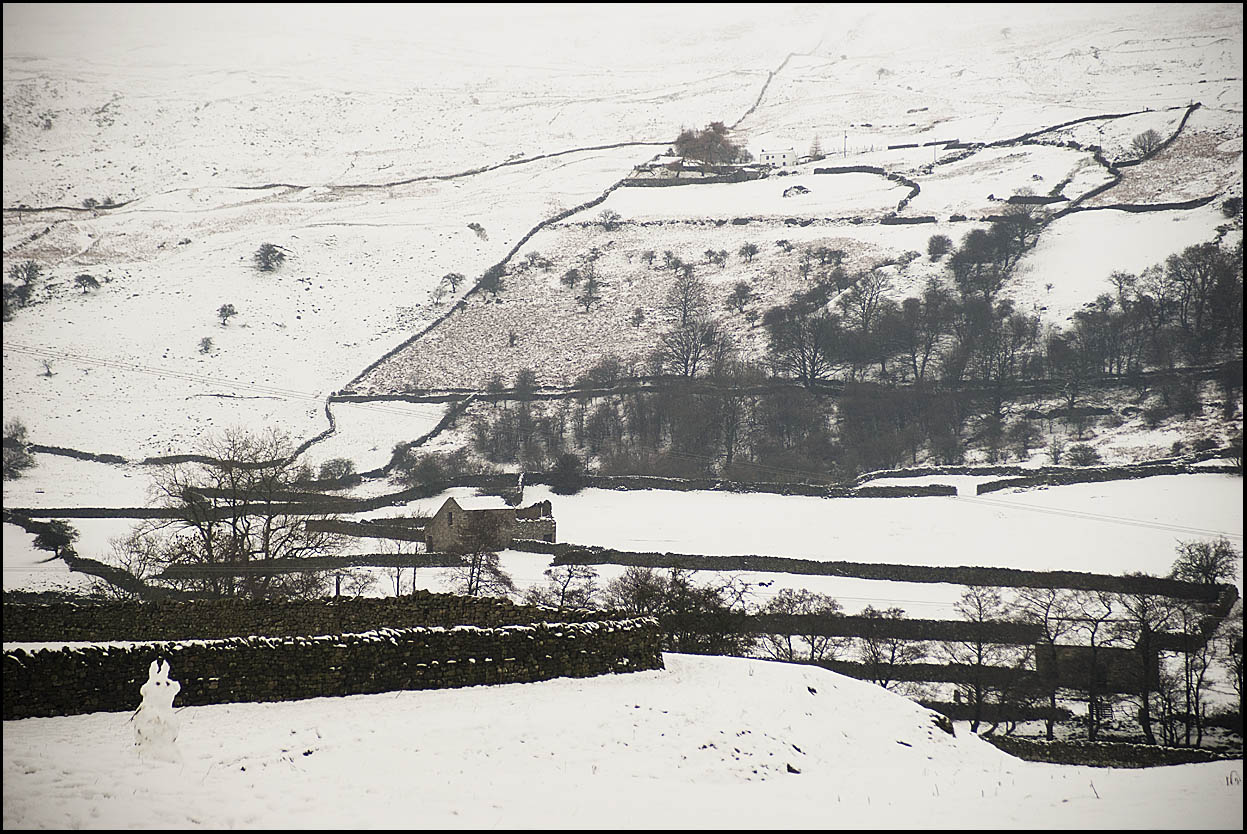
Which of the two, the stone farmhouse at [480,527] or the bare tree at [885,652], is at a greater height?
the stone farmhouse at [480,527]

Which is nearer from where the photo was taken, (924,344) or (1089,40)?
(924,344)

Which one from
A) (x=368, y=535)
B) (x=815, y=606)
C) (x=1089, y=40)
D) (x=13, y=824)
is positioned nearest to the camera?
(x=13, y=824)

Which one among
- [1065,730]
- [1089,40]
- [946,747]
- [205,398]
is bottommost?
[1065,730]

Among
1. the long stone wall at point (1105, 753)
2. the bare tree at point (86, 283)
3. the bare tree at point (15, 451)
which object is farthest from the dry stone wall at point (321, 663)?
the bare tree at point (86, 283)

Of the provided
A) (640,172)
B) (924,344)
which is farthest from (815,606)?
(640,172)

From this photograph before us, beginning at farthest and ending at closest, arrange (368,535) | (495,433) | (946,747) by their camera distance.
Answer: (495,433) < (368,535) < (946,747)

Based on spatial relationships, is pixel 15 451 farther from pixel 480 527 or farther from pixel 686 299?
pixel 686 299

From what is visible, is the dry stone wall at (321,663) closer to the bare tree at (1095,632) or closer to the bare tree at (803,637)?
the bare tree at (803,637)

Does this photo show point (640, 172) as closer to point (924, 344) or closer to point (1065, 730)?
point (924, 344)
